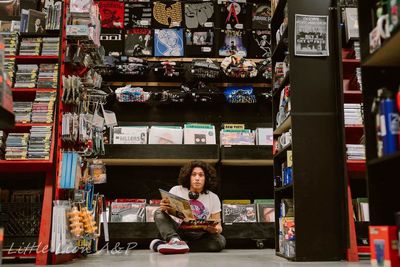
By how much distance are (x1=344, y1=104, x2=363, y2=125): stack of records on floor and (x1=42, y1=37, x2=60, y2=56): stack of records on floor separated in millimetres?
2545

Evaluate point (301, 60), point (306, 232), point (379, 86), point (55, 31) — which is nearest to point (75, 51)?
point (55, 31)

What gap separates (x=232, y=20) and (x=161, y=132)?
185 cm

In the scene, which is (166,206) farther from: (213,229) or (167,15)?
(167,15)

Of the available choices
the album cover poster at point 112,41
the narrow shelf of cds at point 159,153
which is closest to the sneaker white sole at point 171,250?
the narrow shelf of cds at point 159,153

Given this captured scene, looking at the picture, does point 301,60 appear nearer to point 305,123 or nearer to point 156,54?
point 305,123

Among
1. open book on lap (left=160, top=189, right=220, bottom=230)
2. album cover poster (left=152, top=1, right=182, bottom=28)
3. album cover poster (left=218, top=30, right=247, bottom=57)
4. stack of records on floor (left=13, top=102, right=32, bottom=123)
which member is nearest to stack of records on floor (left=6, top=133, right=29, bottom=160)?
stack of records on floor (left=13, top=102, right=32, bottom=123)

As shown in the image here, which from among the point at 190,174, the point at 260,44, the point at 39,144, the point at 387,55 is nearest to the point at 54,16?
the point at 39,144

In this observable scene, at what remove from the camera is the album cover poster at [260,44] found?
6648mm

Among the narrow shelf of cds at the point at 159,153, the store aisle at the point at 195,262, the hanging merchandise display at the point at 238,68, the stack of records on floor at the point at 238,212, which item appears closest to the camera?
the store aisle at the point at 195,262

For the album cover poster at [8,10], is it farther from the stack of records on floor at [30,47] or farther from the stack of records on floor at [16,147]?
the stack of records on floor at [16,147]

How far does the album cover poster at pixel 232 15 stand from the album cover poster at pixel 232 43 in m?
0.10

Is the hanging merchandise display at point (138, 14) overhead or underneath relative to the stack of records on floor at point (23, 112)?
overhead

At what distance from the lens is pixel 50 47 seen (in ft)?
13.8

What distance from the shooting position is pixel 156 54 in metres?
6.55
